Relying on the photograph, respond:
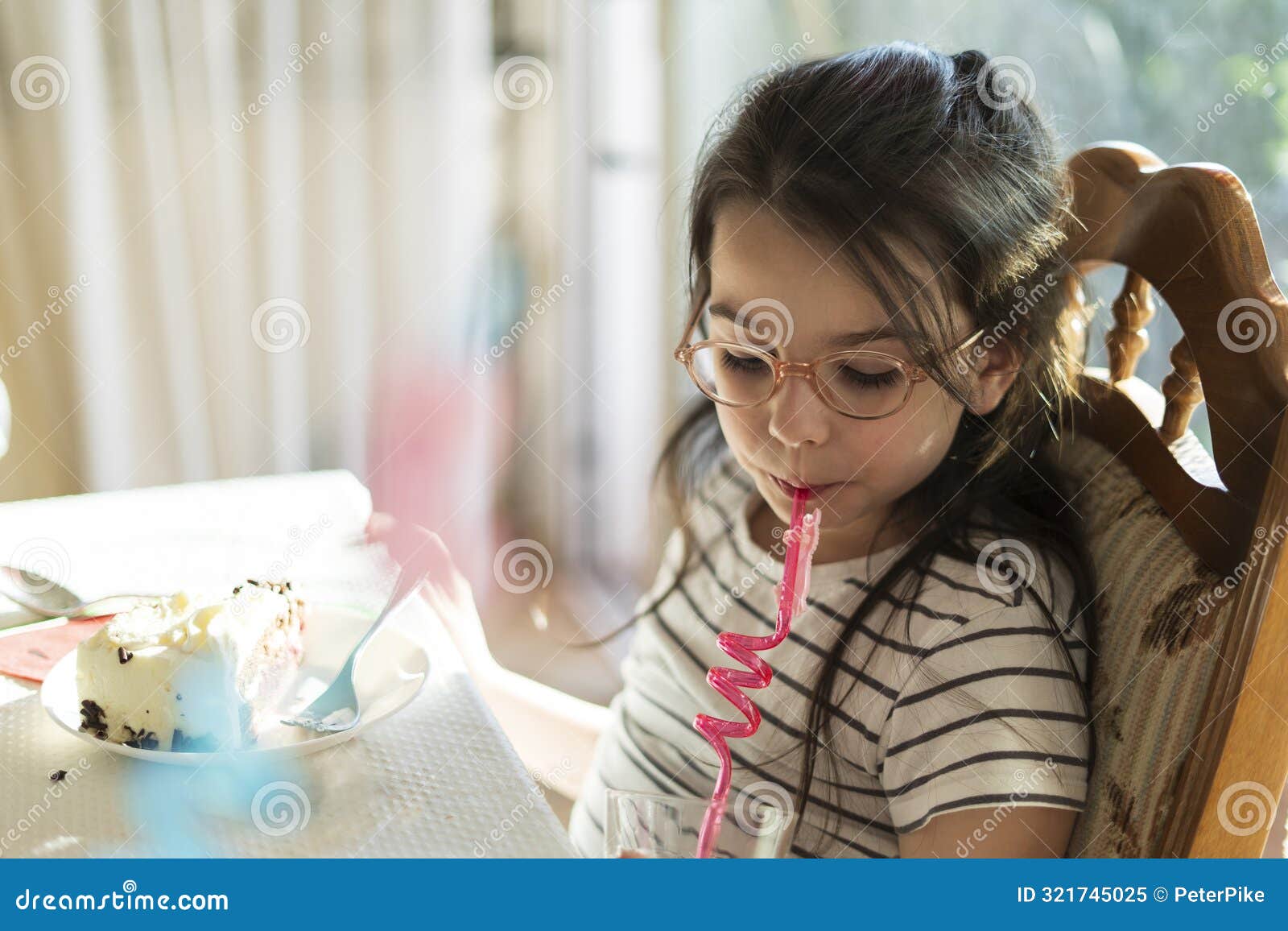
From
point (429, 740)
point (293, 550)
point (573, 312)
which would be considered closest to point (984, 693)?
point (429, 740)

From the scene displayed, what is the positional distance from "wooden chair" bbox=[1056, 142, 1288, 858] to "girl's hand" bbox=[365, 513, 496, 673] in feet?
1.79

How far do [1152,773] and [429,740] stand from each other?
464 millimetres

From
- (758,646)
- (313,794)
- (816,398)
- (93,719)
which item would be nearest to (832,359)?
(816,398)

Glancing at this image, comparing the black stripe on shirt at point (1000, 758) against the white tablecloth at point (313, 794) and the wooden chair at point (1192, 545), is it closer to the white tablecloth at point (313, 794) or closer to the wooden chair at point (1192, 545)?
the wooden chair at point (1192, 545)

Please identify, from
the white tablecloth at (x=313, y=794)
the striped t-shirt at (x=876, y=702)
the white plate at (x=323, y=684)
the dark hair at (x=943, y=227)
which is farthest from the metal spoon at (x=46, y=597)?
the dark hair at (x=943, y=227)

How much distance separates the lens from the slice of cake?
69 cm

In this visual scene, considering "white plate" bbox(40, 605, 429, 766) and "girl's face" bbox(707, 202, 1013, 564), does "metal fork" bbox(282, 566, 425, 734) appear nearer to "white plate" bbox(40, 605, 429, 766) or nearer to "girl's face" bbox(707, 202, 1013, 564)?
"white plate" bbox(40, 605, 429, 766)

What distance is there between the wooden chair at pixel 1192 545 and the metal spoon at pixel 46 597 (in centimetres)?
74

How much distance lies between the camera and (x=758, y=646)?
0.87 m

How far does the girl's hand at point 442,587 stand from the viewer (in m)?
1.00

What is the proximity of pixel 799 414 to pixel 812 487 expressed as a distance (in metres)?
0.07

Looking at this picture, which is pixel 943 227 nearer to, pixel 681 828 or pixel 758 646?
pixel 758 646

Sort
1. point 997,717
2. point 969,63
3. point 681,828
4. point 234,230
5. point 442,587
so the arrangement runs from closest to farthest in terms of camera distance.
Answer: point 681,828
point 997,717
point 969,63
point 442,587
point 234,230
